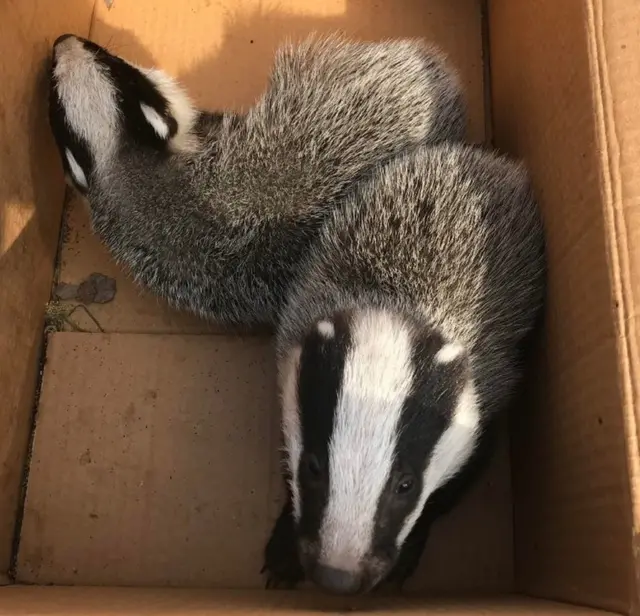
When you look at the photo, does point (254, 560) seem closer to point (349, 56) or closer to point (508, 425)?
point (508, 425)

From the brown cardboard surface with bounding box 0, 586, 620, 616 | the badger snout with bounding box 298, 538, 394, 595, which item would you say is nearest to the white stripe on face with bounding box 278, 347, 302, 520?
the badger snout with bounding box 298, 538, 394, 595

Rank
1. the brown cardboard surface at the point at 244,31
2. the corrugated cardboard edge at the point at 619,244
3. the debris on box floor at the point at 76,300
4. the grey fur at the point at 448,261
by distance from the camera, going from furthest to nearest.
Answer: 1. the brown cardboard surface at the point at 244,31
2. the debris on box floor at the point at 76,300
3. the grey fur at the point at 448,261
4. the corrugated cardboard edge at the point at 619,244

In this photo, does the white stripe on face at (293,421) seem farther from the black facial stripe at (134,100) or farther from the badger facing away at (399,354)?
the black facial stripe at (134,100)

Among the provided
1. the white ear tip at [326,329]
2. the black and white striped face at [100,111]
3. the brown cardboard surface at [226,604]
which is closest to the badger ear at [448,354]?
the white ear tip at [326,329]

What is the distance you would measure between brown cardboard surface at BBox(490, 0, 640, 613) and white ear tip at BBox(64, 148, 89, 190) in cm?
132

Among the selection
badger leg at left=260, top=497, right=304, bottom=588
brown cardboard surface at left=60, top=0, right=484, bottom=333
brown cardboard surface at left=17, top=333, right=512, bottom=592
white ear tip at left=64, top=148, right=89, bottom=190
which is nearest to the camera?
badger leg at left=260, top=497, right=304, bottom=588

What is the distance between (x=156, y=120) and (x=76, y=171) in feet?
0.98

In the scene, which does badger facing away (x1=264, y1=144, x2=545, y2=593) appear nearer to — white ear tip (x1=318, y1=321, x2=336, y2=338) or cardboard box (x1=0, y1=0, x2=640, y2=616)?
white ear tip (x1=318, y1=321, x2=336, y2=338)

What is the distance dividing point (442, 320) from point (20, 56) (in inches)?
54.1

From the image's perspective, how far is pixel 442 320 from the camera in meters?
1.90

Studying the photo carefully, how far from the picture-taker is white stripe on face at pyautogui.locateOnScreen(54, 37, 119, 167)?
221 cm

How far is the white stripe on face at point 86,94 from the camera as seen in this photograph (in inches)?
86.9

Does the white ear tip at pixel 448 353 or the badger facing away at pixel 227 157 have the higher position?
the badger facing away at pixel 227 157

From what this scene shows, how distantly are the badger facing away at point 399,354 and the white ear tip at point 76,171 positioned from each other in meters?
0.75
